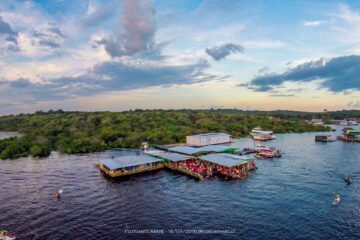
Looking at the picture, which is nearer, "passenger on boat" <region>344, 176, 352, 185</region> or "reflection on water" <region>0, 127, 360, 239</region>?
"reflection on water" <region>0, 127, 360, 239</region>

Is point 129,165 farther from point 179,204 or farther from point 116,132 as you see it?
point 116,132

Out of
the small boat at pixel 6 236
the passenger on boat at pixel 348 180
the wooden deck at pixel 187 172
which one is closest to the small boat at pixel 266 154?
the passenger on boat at pixel 348 180

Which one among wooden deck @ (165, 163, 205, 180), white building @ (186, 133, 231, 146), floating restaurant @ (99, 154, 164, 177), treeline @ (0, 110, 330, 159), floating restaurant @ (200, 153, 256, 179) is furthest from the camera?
white building @ (186, 133, 231, 146)

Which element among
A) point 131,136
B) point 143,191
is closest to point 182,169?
point 143,191

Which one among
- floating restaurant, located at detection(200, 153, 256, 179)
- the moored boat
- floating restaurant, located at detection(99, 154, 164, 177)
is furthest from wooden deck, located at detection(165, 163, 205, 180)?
the moored boat

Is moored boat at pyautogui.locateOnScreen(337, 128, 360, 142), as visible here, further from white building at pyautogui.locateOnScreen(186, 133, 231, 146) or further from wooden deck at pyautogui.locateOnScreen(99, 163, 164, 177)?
wooden deck at pyautogui.locateOnScreen(99, 163, 164, 177)

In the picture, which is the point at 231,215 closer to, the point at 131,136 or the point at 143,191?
the point at 143,191
